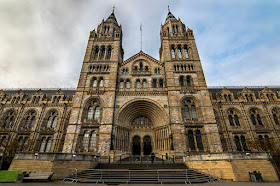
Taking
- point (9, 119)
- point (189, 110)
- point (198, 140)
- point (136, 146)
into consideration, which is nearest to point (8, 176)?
point (136, 146)

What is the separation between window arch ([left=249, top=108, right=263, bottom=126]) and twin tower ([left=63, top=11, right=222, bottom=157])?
12355 millimetres

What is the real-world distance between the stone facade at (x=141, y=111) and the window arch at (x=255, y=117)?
0.51ft

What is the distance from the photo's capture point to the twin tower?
19594 mm

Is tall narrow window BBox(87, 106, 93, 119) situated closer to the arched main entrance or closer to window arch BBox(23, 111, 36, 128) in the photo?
the arched main entrance

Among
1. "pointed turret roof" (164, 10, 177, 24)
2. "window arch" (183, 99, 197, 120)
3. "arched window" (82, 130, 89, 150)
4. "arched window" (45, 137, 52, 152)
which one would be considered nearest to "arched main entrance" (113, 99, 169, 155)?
"window arch" (183, 99, 197, 120)

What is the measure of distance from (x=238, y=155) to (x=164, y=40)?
22.8 m

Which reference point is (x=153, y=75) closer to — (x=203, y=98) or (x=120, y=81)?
(x=120, y=81)

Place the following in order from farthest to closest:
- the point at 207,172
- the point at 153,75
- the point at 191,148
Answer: the point at 153,75
the point at 191,148
the point at 207,172

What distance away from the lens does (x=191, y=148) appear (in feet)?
63.6

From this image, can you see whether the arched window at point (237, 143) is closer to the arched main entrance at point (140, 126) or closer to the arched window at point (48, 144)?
the arched main entrance at point (140, 126)

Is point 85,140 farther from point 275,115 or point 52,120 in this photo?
point 275,115

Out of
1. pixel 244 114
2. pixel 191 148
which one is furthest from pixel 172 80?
pixel 244 114

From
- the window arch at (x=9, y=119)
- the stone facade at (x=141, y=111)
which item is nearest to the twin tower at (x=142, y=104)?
the stone facade at (x=141, y=111)

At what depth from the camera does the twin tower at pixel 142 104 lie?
19594mm
